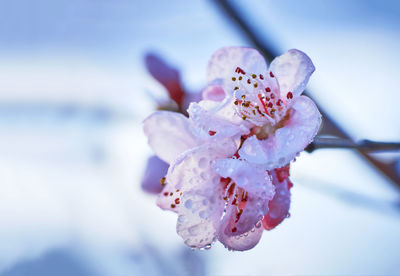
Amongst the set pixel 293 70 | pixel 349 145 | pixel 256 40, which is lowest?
pixel 349 145

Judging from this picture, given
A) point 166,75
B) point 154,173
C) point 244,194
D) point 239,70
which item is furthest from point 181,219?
point 166,75

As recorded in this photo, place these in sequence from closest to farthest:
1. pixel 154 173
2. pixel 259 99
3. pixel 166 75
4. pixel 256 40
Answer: pixel 259 99 → pixel 154 173 → pixel 256 40 → pixel 166 75

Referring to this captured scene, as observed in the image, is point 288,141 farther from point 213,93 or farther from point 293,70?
point 213,93

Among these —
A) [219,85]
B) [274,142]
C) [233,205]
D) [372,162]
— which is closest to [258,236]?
[233,205]

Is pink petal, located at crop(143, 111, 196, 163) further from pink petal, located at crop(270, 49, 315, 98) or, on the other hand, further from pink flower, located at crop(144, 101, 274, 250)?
pink petal, located at crop(270, 49, 315, 98)

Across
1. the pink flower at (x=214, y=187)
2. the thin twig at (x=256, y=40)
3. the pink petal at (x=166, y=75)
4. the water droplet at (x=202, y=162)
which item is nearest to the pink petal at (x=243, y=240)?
the pink flower at (x=214, y=187)

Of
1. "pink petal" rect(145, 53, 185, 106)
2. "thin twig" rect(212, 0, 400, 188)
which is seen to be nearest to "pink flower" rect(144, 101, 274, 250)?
"thin twig" rect(212, 0, 400, 188)

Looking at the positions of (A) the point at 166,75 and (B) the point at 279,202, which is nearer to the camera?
(B) the point at 279,202
